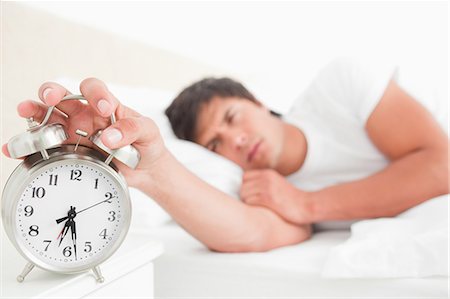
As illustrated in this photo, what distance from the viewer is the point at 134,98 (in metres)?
1.49

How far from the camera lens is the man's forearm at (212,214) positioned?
91 centimetres

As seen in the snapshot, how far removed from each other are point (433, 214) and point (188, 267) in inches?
21.2

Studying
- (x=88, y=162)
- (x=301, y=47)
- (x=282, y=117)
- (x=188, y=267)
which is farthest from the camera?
(x=301, y=47)

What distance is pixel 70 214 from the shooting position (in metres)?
0.69

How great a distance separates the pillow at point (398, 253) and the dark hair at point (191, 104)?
633 mm

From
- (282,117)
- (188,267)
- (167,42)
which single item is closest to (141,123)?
(188,267)

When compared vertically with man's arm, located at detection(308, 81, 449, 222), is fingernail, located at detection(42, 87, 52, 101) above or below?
above

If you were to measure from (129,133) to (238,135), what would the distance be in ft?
2.56

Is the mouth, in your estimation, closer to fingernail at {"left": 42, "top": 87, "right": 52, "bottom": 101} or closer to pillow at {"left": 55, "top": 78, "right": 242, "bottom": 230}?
pillow at {"left": 55, "top": 78, "right": 242, "bottom": 230}

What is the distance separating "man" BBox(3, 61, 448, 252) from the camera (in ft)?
2.87

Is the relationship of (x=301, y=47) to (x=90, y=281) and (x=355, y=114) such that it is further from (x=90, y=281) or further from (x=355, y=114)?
(x=90, y=281)

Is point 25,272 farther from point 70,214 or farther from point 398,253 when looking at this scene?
point 398,253

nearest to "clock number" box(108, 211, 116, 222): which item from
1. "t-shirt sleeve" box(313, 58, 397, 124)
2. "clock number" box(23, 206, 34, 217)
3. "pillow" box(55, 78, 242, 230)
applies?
"clock number" box(23, 206, 34, 217)

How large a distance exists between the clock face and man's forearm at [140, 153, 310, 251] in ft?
0.51
